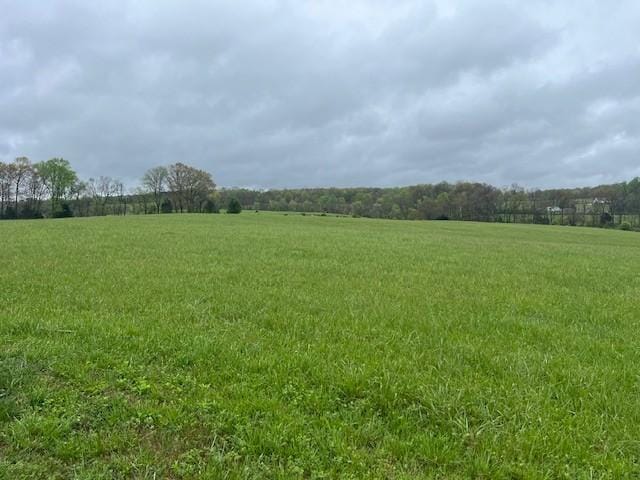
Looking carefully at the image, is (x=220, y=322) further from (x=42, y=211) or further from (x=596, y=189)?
(x=596, y=189)

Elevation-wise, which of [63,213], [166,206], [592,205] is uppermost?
[592,205]

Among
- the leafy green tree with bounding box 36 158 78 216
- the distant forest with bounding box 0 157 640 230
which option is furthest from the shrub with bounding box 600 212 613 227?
the leafy green tree with bounding box 36 158 78 216

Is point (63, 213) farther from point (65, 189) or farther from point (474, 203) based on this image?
point (474, 203)

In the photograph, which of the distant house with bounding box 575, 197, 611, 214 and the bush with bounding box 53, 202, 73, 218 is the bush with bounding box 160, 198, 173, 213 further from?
the distant house with bounding box 575, 197, 611, 214

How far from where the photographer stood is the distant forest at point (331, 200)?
83.6 meters

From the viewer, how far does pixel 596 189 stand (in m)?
105

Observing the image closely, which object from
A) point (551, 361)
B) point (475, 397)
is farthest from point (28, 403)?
point (551, 361)

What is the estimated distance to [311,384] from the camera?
13.5 ft

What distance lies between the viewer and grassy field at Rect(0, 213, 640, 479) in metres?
2.99

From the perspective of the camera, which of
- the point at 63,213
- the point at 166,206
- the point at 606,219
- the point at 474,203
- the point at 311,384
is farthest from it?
the point at 474,203

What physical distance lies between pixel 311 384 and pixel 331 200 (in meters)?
101

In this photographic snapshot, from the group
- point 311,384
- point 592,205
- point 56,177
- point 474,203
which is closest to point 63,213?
point 56,177

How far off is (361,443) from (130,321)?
4.01 meters

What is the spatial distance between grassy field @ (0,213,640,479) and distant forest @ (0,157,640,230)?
2991 inches
